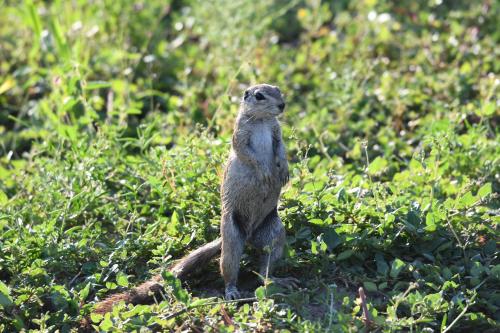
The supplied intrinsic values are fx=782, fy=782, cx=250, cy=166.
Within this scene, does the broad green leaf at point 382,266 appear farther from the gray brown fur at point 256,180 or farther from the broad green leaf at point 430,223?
the gray brown fur at point 256,180

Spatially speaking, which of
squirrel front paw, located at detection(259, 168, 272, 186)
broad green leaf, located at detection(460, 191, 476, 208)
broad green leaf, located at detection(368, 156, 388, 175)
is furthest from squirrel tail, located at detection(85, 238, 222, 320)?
broad green leaf, located at detection(460, 191, 476, 208)

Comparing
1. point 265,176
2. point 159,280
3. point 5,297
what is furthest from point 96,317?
point 265,176

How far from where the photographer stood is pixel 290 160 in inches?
241

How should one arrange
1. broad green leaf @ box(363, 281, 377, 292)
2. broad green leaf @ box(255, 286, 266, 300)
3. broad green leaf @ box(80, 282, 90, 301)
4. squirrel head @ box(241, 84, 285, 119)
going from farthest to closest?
1. squirrel head @ box(241, 84, 285, 119)
2. broad green leaf @ box(80, 282, 90, 301)
3. broad green leaf @ box(363, 281, 377, 292)
4. broad green leaf @ box(255, 286, 266, 300)

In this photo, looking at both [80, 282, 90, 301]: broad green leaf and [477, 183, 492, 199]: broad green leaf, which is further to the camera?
[477, 183, 492, 199]: broad green leaf

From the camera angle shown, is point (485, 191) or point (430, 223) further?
point (485, 191)

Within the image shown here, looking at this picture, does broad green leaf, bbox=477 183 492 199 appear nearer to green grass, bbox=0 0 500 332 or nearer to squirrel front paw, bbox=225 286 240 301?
green grass, bbox=0 0 500 332

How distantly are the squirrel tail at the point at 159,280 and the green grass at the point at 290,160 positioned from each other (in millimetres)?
108

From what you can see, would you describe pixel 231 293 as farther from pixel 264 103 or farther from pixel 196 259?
pixel 264 103

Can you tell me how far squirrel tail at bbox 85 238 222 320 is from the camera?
4172mm

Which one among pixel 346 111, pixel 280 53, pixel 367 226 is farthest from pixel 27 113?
pixel 367 226

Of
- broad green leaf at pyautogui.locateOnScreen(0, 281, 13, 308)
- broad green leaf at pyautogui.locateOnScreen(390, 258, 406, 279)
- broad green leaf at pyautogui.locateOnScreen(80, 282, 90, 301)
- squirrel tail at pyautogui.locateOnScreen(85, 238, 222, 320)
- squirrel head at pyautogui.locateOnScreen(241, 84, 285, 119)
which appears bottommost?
broad green leaf at pyautogui.locateOnScreen(390, 258, 406, 279)

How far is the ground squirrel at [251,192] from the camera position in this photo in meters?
4.26

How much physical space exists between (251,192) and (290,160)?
1.83m
